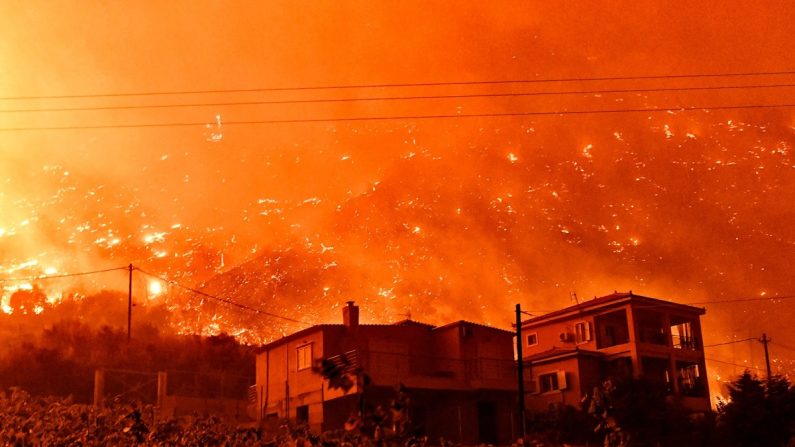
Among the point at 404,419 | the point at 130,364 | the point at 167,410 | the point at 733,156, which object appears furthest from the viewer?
the point at 733,156

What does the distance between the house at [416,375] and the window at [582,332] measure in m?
8.08

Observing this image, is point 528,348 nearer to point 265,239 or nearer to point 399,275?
point 399,275

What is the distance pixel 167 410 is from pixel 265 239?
422 feet

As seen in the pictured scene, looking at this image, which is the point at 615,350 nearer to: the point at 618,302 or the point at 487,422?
the point at 618,302

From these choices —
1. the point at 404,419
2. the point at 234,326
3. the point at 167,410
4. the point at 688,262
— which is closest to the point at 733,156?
the point at 688,262

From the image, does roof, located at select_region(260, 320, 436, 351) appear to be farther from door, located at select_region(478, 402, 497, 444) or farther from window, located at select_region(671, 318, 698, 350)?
window, located at select_region(671, 318, 698, 350)

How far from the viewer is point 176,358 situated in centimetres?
4800

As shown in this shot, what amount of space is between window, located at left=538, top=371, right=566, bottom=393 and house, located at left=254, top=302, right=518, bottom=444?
16.6ft

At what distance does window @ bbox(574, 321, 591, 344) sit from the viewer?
152ft

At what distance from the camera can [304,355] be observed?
37.2 meters

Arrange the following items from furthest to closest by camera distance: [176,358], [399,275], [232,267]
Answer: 1. [232,267]
2. [399,275]
3. [176,358]

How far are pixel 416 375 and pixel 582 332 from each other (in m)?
14.6

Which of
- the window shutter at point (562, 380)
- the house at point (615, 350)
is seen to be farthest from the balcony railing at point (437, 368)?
the house at point (615, 350)

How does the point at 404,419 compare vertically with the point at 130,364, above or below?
below
